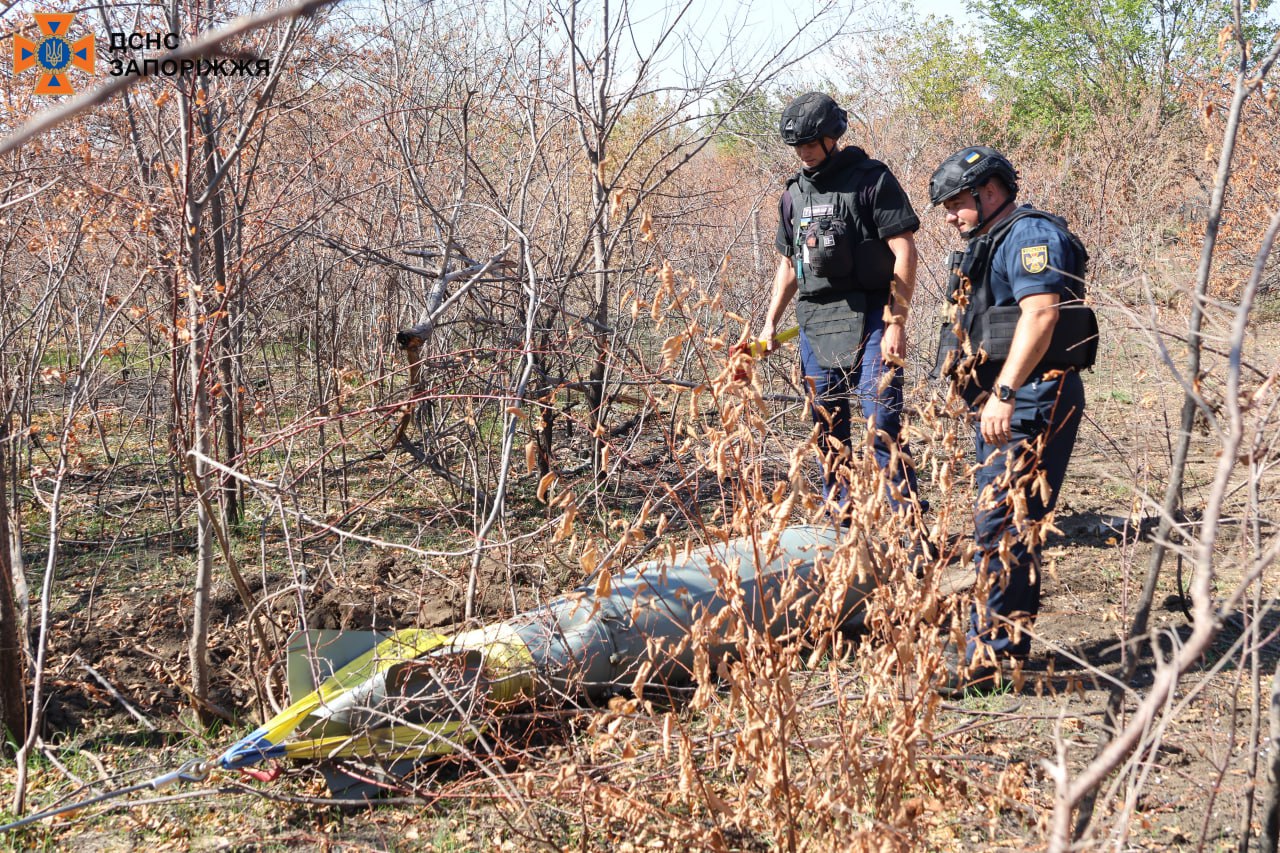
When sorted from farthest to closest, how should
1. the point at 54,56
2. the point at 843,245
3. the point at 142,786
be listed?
1. the point at 54,56
2. the point at 843,245
3. the point at 142,786

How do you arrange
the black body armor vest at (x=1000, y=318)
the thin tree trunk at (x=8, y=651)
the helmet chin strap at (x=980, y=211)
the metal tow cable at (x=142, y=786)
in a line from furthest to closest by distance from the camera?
the helmet chin strap at (x=980, y=211) < the black body armor vest at (x=1000, y=318) < the thin tree trunk at (x=8, y=651) < the metal tow cable at (x=142, y=786)

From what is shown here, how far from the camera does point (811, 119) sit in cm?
384

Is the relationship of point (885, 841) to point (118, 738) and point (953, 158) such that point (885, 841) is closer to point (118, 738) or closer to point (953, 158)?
point (953, 158)

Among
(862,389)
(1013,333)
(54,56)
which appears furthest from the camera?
(54,56)

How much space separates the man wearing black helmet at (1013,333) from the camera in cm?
297

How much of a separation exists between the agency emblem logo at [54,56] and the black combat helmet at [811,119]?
3.14 m

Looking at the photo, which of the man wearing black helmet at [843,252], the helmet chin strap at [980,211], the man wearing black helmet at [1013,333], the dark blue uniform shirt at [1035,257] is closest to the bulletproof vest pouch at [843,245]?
the man wearing black helmet at [843,252]

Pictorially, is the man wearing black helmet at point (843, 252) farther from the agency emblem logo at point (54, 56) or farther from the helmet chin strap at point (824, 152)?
the agency emblem logo at point (54, 56)

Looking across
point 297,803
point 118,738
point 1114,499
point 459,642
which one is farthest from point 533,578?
point 1114,499

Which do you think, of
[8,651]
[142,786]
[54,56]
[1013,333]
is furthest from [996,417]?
[54,56]

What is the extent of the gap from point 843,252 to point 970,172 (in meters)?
0.83

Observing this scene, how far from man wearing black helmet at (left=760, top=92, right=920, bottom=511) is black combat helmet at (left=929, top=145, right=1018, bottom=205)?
1.88 ft

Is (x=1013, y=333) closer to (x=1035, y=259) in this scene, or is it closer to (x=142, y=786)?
(x=1035, y=259)

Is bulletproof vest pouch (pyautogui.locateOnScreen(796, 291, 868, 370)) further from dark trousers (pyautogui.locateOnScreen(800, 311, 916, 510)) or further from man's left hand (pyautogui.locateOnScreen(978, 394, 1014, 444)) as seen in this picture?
man's left hand (pyautogui.locateOnScreen(978, 394, 1014, 444))
